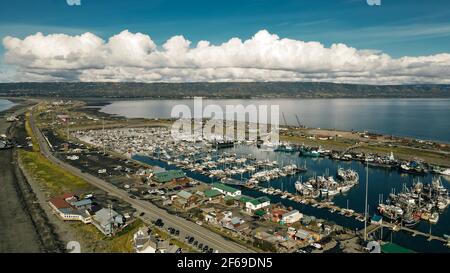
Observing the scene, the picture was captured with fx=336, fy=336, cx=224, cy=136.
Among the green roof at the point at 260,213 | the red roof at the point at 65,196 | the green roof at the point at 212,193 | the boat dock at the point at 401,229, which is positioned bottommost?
the boat dock at the point at 401,229

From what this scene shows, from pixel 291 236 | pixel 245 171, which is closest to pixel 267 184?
pixel 245 171

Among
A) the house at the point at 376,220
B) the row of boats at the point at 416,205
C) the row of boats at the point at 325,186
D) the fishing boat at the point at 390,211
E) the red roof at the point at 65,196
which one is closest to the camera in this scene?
the house at the point at 376,220

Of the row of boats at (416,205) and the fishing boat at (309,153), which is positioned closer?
the row of boats at (416,205)

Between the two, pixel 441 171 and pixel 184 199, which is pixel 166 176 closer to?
pixel 184 199

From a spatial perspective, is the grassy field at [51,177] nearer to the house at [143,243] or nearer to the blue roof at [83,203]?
the blue roof at [83,203]

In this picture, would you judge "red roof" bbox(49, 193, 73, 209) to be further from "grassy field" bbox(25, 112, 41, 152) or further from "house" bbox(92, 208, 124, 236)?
"grassy field" bbox(25, 112, 41, 152)

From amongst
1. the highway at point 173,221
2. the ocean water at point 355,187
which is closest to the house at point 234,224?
the highway at point 173,221
